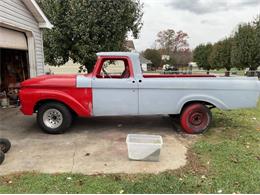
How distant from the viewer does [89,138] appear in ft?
18.5

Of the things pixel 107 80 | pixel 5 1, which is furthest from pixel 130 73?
pixel 5 1

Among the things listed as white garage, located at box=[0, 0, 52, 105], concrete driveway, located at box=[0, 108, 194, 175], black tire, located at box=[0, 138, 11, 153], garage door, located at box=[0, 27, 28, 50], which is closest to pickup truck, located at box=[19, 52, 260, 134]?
concrete driveway, located at box=[0, 108, 194, 175]

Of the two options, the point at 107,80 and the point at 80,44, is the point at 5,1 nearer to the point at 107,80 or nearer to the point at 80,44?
the point at 107,80

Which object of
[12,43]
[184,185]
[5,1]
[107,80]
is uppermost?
[5,1]

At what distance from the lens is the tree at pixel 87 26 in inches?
532

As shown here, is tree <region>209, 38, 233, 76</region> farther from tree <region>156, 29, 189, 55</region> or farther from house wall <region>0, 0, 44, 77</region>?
house wall <region>0, 0, 44, 77</region>

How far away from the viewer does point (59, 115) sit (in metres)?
5.91

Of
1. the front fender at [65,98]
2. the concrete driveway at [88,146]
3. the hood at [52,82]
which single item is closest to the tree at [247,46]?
the concrete driveway at [88,146]

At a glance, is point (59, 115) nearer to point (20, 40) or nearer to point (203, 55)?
point (20, 40)

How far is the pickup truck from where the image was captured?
5.81 metres

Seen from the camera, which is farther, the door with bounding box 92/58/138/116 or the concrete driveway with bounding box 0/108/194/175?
the door with bounding box 92/58/138/116

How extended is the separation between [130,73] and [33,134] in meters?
2.58

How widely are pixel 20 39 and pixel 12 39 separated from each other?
67cm

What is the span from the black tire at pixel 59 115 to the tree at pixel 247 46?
84.5 ft
